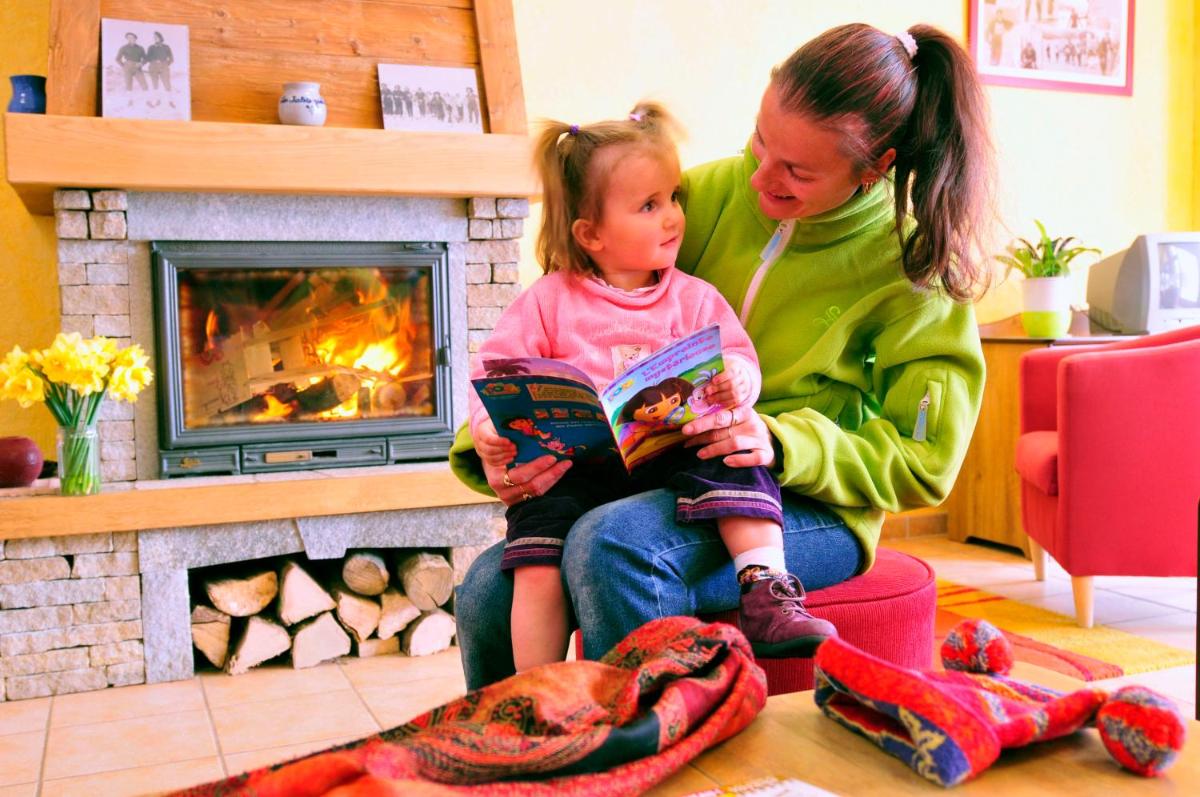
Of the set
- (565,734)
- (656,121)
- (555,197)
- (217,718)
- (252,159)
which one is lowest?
(217,718)

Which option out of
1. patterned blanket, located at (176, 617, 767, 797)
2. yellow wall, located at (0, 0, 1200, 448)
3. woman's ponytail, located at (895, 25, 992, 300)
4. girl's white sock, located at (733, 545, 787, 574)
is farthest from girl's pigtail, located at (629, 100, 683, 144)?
yellow wall, located at (0, 0, 1200, 448)

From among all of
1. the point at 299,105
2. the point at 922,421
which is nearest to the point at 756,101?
the point at 299,105

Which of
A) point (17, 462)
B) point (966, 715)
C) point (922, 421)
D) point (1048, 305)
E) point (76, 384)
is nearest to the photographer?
point (966, 715)

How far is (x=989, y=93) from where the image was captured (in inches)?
115

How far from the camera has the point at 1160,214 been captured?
14.5 ft

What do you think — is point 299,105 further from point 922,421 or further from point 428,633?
point 922,421

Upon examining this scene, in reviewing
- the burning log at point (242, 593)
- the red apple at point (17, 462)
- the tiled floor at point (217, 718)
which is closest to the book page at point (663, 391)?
the tiled floor at point (217, 718)

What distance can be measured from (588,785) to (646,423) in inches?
22.5

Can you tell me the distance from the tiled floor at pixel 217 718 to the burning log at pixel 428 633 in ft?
0.13

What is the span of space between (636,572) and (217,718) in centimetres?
147

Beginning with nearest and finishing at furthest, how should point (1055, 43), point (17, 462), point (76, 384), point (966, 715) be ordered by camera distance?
point (966, 715) → point (76, 384) → point (17, 462) → point (1055, 43)

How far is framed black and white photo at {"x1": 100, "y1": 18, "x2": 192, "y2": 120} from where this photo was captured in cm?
270

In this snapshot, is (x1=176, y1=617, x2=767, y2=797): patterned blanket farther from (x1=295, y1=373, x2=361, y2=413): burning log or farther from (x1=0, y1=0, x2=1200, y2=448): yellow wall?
(x1=295, y1=373, x2=361, y2=413): burning log

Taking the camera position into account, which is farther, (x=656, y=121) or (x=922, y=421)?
(x=656, y=121)
